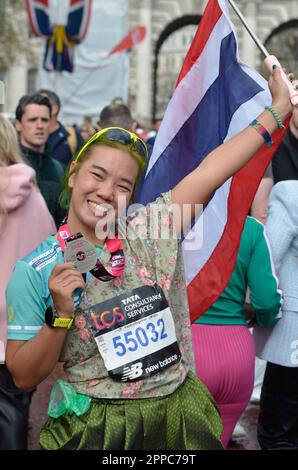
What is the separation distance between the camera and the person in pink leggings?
3.81 metres

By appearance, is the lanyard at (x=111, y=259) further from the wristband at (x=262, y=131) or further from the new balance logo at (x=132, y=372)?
the wristband at (x=262, y=131)

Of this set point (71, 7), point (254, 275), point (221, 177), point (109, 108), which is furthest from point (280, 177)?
point (71, 7)

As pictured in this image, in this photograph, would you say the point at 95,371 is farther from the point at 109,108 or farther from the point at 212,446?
the point at 109,108

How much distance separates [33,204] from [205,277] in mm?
1054

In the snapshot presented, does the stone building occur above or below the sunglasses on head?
above

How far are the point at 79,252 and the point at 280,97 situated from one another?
2.71 ft

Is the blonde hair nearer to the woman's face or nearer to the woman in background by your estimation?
the woman in background

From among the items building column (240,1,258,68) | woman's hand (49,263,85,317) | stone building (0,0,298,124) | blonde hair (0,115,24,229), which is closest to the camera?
woman's hand (49,263,85,317)

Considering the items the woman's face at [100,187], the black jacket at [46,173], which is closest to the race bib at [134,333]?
the woman's face at [100,187]

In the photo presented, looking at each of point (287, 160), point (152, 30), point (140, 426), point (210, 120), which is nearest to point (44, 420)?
point (287, 160)

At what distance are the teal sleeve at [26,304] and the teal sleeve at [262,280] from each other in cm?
161

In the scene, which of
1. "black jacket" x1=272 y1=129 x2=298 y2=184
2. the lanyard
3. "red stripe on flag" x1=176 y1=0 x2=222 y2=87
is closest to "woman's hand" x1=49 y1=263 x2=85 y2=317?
the lanyard

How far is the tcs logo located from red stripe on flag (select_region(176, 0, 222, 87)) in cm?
131

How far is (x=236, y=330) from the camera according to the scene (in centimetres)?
395
